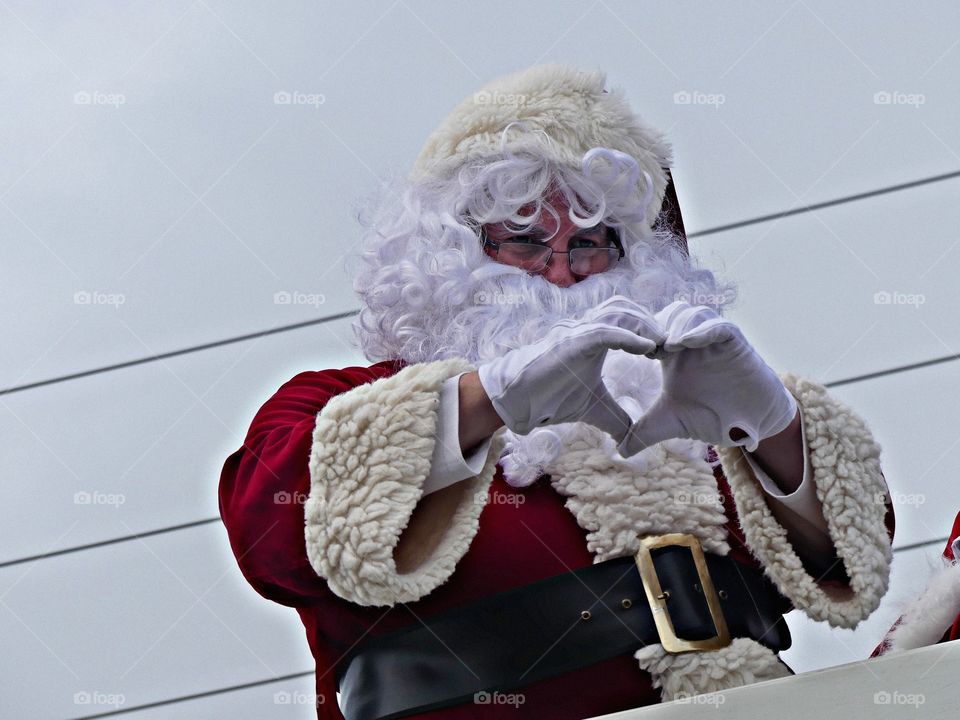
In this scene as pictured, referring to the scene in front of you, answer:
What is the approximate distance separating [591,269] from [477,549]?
53cm

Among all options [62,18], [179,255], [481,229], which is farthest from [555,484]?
[62,18]

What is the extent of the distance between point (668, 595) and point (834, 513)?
0.68 ft

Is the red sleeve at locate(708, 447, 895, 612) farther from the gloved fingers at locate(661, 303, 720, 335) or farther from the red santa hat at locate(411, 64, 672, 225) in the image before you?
the red santa hat at locate(411, 64, 672, 225)

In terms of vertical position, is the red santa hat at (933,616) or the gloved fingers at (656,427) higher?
the gloved fingers at (656,427)

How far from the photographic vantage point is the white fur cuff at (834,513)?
1.43m

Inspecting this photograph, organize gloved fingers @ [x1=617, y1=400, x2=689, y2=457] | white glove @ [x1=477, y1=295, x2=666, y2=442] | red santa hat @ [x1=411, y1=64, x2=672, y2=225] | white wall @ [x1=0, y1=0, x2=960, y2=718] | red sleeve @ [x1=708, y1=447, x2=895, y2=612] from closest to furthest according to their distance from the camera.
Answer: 1. white glove @ [x1=477, y1=295, x2=666, y2=442]
2. gloved fingers @ [x1=617, y1=400, x2=689, y2=457]
3. red sleeve @ [x1=708, y1=447, x2=895, y2=612]
4. red santa hat @ [x1=411, y1=64, x2=672, y2=225]
5. white wall @ [x1=0, y1=0, x2=960, y2=718]

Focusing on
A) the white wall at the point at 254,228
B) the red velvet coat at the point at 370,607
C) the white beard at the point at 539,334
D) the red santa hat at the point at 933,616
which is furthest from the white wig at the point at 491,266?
the white wall at the point at 254,228

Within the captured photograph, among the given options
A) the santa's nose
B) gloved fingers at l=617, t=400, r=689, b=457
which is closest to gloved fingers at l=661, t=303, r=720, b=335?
gloved fingers at l=617, t=400, r=689, b=457

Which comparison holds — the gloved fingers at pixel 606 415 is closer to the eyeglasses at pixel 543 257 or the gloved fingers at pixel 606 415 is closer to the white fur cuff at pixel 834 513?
the white fur cuff at pixel 834 513

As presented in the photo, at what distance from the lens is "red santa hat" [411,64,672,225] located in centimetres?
191

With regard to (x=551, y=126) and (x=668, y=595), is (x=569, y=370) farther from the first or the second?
(x=551, y=126)

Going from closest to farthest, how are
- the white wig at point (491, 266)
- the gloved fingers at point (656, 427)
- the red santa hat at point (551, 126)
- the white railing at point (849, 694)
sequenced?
the white railing at point (849, 694)
the gloved fingers at point (656, 427)
the white wig at point (491, 266)
the red santa hat at point (551, 126)

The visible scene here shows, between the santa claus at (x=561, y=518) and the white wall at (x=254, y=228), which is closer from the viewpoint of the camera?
the santa claus at (x=561, y=518)

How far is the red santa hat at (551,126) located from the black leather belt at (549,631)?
669 mm
